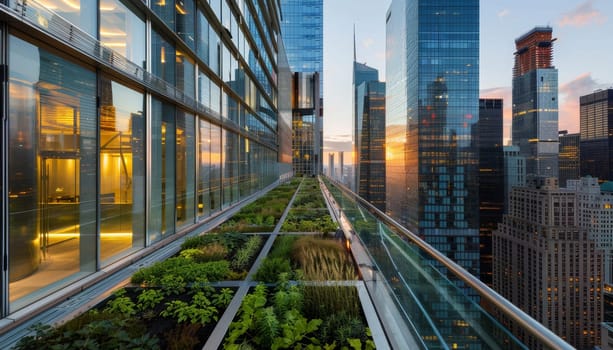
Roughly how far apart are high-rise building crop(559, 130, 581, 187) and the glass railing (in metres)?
153

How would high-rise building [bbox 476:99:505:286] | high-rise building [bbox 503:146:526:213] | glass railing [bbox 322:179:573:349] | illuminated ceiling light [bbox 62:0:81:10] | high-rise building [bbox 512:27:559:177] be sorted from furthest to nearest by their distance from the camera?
high-rise building [bbox 512:27:559:177]
high-rise building [bbox 503:146:526:213]
high-rise building [bbox 476:99:505:286]
illuminated ceiling light [bbox 62:0:81:10]
glass railing [bbox 322:179:573:349]

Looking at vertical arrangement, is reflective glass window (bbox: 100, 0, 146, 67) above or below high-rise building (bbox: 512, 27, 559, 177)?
below

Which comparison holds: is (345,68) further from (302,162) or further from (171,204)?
(171,204)

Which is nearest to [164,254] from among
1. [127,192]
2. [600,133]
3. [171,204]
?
[127,192]

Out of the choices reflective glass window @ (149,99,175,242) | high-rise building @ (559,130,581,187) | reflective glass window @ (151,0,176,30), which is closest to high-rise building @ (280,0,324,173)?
reflective glass window @ (151,0,176,30)

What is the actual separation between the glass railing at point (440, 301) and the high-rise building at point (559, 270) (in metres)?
64.4

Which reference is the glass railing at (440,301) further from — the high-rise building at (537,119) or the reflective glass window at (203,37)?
the high-rise building at (537,119)

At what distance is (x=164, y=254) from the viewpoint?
5.75 m

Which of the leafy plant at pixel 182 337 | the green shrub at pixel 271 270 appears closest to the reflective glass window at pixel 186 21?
the green shrub at pixel 271 270

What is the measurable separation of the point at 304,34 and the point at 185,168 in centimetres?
5558

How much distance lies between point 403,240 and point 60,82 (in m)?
5.50

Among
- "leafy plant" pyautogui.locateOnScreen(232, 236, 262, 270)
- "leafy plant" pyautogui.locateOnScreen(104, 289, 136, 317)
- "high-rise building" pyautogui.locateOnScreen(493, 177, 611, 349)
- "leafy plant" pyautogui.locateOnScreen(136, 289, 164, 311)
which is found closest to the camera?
"leafy plant" pyautogui.locateOnScreen(104, 289, 136, 317)

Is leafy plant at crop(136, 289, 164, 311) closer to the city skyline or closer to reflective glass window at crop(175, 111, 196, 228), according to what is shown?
reflective glass window at crop(175, 111, 196, 228)

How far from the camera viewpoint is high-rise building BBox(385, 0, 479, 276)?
55.0 meters
